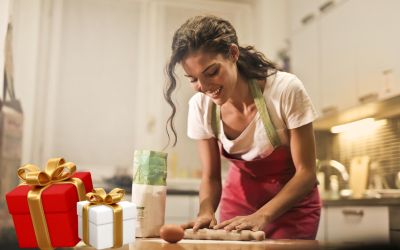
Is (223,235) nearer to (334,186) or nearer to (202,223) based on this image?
(202,223)

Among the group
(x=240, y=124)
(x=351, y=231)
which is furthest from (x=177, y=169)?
(x=240, y=124)

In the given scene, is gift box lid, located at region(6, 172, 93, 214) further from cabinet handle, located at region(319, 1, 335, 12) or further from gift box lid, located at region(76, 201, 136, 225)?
cabinet handle, located at region(319, 1, 335, 12)

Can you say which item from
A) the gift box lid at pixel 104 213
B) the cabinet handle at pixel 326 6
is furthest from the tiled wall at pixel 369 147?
the gift box lid at pixel 104 213

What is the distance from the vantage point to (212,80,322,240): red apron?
0.99m

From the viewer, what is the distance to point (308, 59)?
2.60m

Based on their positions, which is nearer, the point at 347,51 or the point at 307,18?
the point at 347,51

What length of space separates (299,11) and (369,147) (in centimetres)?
124

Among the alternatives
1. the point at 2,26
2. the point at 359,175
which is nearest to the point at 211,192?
the point at 2,26

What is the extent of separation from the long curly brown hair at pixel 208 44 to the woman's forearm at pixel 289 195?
0.28 metres

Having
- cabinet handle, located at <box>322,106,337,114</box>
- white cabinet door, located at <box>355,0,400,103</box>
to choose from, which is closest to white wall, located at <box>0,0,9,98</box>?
white cabinet door, located at <box>355,0,400,103</box>

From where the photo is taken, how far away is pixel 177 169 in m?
2.95

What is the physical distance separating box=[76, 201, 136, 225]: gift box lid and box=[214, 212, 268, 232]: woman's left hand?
0.84 ft

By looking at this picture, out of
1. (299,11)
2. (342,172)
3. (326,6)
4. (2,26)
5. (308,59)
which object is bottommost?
(342,172)

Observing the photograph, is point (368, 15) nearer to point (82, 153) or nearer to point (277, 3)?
point (277, 3)
